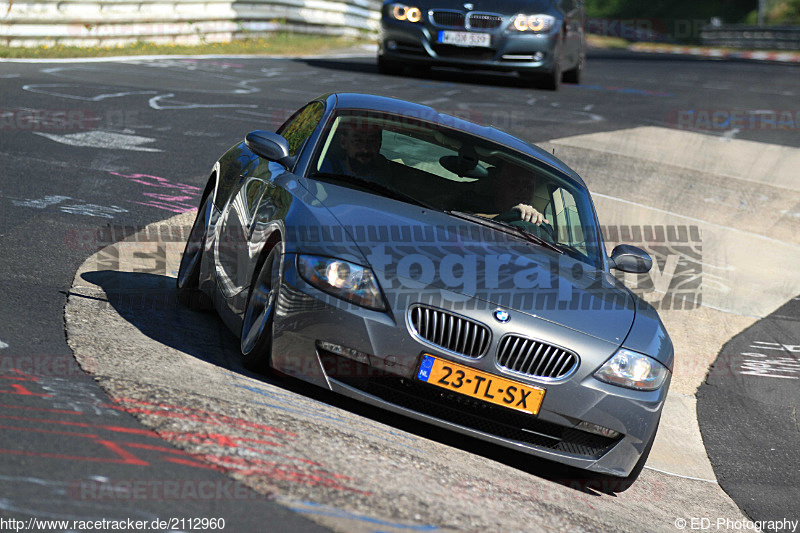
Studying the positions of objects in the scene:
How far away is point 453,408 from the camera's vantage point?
183 inches

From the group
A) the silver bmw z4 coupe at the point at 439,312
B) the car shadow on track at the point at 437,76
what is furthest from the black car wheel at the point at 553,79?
the silver bmw z4 coupe at the point at 439,312

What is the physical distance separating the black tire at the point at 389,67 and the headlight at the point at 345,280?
1363 centimetres

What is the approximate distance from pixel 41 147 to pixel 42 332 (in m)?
5.66

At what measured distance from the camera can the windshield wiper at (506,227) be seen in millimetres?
5523

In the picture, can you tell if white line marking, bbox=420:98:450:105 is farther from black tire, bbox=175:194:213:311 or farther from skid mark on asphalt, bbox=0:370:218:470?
skid mark on asphalt, bbox=0:370:218:470

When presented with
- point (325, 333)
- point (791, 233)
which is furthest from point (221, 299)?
point (791, 233)

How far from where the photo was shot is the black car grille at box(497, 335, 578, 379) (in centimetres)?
458

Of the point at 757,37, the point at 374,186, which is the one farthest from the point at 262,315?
the point at 757,37

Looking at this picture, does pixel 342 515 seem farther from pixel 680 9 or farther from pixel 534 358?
pixel 680 9

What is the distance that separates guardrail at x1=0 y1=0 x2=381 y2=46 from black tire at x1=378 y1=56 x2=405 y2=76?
15.9ft

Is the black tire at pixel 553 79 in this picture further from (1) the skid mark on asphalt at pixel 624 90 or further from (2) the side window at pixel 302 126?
(2) the side window at pixel 302 126

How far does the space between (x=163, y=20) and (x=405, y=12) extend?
6010 mm

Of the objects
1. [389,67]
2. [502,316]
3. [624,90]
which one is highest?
[389,67]

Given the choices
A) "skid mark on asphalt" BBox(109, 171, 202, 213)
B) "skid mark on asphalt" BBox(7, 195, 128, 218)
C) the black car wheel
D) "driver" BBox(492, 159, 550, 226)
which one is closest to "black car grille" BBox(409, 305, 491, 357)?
"driver" BBox(492, 159, 550, 226)
